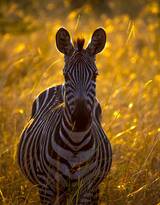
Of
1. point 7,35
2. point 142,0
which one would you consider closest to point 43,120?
point 7,35

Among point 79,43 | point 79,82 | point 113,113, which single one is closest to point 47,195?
point 79,82

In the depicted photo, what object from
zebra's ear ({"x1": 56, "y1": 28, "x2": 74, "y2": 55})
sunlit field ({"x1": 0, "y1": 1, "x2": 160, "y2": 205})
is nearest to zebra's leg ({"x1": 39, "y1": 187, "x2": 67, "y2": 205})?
sunlit field ({"x1": 0, "y1": 1, "x2": 160, "y2": 205})

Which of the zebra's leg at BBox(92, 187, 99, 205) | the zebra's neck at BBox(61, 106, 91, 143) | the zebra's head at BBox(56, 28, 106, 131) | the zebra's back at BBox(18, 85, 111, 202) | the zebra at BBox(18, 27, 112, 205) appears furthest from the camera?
the zebra's leg at BBox(92, 187, 99, 205)

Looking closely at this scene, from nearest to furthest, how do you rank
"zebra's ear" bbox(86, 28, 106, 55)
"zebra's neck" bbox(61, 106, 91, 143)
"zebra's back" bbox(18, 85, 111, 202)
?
"zebra's neck" bbox(61, 106, 91, 143), "zebra's back" bbox(18, 85, 111, 202), "zebra's ear" bbox(86, 28, 106, 55)

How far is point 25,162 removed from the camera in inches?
230

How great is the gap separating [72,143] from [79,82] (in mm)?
555

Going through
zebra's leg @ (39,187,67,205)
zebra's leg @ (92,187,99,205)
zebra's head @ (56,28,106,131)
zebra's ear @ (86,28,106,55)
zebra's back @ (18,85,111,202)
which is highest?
zebra's ear @ (86,28,106,55)

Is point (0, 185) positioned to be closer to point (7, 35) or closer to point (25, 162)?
point (25, 162)

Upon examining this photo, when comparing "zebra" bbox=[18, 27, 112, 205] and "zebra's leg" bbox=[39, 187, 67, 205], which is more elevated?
"zebra" bbox=[18, 27, 112, 205]

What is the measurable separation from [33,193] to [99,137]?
0.97m

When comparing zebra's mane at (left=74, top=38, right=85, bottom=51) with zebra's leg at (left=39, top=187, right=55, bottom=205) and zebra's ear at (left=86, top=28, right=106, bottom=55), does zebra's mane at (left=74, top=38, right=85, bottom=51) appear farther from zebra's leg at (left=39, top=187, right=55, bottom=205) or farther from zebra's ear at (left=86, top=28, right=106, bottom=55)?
zebra's leg at (left=39, top=187, right=55, bottom=205)

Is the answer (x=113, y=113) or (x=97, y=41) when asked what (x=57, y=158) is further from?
(x=113, y=113)

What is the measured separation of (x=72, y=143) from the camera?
5.26m

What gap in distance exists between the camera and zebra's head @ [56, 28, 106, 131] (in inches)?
194
